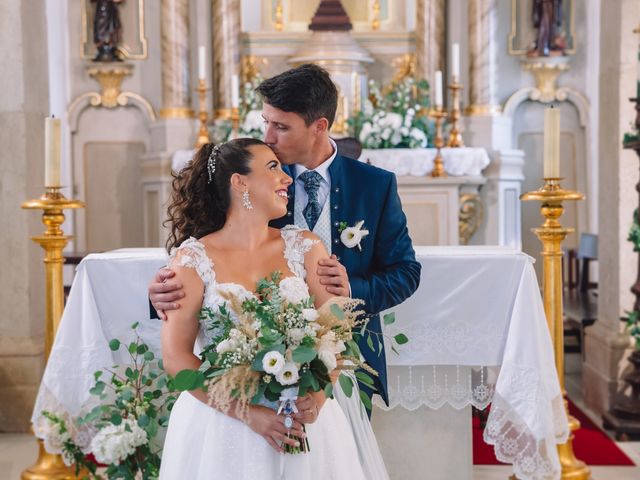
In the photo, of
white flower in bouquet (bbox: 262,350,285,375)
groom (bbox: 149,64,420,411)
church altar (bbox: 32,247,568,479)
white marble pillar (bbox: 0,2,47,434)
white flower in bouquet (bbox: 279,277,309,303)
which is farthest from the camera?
white marble pillar (bbox: 0,2,47,434)

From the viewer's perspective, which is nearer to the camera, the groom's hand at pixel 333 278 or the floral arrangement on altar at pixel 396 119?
the groom's hand at pixel 333 278

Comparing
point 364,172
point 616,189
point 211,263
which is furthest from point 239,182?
point 616,189

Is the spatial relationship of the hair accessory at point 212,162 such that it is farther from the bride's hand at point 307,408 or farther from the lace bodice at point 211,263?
the bride's hand at point 307,408

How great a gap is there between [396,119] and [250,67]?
2.04 meters

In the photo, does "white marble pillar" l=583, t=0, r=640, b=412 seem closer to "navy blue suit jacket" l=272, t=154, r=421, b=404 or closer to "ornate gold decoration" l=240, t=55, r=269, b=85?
"navy blue suit jacket" l=272, t=154, r=421, b=404

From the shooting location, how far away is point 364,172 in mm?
3225

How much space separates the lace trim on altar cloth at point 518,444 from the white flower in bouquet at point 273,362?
1.84 meters

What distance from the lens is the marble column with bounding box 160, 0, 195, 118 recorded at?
9742mm

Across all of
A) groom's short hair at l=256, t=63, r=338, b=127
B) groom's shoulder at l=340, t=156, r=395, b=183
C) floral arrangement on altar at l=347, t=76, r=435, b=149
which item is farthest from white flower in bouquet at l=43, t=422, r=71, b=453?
floral arrangement on altar at l=347, t=76, r=435, b=149

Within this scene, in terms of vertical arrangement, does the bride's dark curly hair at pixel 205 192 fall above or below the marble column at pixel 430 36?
below

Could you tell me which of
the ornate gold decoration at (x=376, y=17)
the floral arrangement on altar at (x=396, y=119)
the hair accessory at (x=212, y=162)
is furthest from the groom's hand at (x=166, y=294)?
the ornate gold decoration at (x=376, y=17)

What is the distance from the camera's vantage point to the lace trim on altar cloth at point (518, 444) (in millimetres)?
4152

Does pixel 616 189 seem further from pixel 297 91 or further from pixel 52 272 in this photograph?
pixel 297 91

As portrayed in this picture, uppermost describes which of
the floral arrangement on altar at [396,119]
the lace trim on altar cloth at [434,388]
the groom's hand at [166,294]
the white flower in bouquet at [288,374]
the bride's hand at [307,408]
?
the floral arrangement on altar at [396,119]
